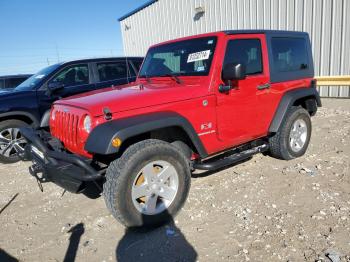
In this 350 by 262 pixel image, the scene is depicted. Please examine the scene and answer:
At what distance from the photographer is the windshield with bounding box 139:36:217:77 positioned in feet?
12.0

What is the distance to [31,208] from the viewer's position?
3.83 m

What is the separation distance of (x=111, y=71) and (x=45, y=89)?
133cm

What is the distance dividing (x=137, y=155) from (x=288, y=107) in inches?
101

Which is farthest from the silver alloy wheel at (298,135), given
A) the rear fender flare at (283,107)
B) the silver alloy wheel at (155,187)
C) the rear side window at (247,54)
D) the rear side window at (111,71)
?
the rear side window at (111,71)

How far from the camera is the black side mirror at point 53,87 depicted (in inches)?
210

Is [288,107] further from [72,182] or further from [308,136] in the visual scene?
[72,182]

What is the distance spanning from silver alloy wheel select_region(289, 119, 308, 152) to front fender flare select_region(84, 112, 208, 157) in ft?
7.49

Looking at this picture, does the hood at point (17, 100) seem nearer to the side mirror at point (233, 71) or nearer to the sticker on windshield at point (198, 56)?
the sticker on windshield at point (198, 56)

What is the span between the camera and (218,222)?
3.16 metres

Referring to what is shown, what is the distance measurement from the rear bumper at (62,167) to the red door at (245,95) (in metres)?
1.62

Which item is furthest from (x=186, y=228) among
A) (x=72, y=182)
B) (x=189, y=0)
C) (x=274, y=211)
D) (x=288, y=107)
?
(x=189, y=0)

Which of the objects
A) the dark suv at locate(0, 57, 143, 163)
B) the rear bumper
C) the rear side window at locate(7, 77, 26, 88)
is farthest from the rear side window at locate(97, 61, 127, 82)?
the rear side window at locate(7, 77, 26, 88)

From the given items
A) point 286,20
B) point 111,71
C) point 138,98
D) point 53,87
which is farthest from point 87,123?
point 286,20

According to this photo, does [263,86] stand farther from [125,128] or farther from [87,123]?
[87,123]
